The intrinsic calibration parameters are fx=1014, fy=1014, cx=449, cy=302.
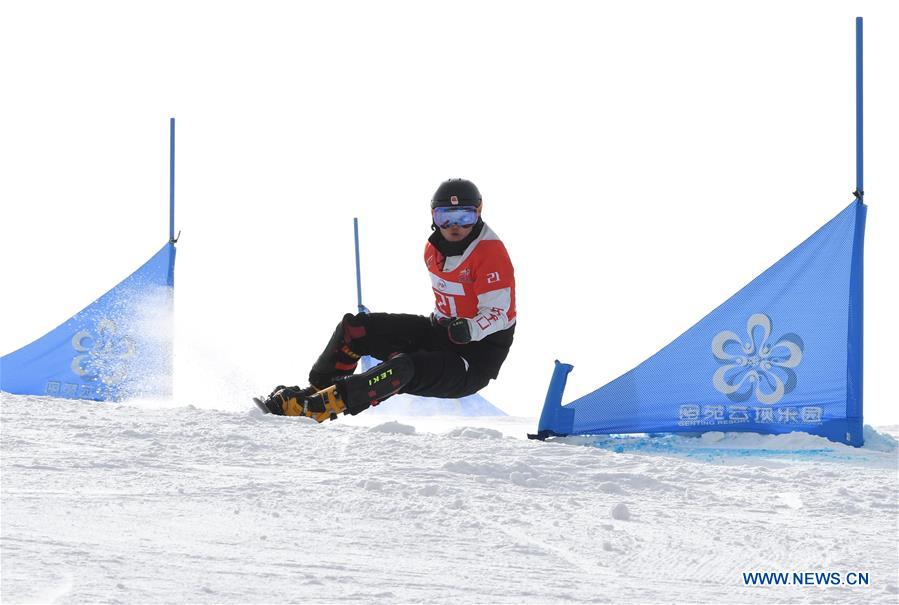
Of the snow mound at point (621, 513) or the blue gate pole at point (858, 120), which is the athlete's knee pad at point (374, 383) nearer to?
the snow mound at point (621, 513)

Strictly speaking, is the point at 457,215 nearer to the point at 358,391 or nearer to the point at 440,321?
the point at 440,321

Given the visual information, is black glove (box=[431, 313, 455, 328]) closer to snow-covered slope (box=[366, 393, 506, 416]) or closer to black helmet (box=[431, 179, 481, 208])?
black helmet (box=[431, 179, 481, 208])

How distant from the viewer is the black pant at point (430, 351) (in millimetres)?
5625

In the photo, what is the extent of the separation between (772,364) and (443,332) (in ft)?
6.10

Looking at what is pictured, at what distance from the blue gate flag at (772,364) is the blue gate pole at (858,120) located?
122 millimetres

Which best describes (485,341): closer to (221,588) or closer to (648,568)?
(648,568)

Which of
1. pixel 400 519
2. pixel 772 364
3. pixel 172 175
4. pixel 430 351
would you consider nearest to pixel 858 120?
pixel 772 364

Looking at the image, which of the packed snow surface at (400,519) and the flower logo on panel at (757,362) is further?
the flower logo on panel at (757,362)

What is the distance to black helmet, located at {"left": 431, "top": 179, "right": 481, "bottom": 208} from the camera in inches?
225

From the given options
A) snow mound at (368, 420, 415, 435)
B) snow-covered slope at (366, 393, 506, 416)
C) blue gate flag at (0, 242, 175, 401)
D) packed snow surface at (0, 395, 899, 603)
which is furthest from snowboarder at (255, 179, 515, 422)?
snow-covered slope at (366, 393, 506, 416)

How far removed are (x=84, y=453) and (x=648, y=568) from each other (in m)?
2.29

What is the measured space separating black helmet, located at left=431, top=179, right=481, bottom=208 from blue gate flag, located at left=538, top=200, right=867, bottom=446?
1.07m

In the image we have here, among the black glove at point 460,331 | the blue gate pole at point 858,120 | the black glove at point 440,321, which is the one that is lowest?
the black glove at point 460,331

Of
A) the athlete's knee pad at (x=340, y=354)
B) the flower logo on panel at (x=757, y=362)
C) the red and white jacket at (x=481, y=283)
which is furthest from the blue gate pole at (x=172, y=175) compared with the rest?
the flower logo on panel at (x=757, y=362)
